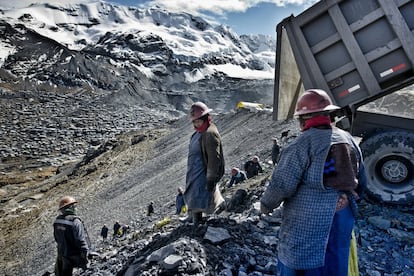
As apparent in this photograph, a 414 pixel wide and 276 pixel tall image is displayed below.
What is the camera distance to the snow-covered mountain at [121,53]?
55.4 metres

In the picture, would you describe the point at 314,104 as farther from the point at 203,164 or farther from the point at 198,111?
the point at 203,164

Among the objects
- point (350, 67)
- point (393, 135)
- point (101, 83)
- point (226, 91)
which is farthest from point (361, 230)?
point (101, 83)

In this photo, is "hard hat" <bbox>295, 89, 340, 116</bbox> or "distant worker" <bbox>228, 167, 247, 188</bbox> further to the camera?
"distant worker" <bbox>228, 167, 247, 188</bbox>

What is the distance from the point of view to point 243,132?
17500 mm

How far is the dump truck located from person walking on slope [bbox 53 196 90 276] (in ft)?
10.2

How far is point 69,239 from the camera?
14.3 ft

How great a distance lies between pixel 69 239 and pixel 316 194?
3.14 m

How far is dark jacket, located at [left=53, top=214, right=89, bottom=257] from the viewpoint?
14.1 ft

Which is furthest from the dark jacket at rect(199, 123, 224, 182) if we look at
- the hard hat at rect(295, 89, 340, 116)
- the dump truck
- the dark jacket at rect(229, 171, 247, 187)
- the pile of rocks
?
the dark jacket at rect(229, 171, 247, 187)

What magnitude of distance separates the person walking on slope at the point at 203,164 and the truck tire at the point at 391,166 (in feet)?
6.18

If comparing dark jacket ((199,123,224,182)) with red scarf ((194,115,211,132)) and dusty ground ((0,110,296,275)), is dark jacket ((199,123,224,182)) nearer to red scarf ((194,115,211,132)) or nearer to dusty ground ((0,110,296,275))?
red scarf ((194,115,211,132))

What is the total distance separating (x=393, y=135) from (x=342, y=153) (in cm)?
280

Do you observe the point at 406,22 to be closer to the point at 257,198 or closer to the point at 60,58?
the point at 257,198

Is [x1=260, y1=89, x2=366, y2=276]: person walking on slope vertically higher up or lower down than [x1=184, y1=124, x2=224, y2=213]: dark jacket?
lower down
